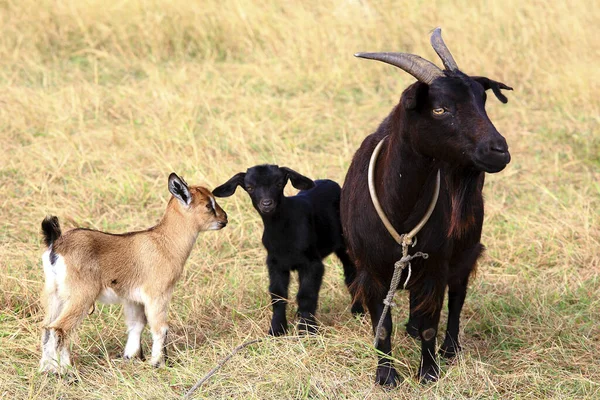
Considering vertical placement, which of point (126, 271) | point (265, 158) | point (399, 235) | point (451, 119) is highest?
point (451, 119)

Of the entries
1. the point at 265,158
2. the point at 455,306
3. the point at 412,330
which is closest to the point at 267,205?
the point at 412,330

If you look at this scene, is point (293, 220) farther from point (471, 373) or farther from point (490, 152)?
point (490, 152)

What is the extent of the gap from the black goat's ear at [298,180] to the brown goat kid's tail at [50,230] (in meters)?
1.45

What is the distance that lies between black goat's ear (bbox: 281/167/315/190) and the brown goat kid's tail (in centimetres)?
145

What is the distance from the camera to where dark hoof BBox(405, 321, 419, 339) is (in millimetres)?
5180

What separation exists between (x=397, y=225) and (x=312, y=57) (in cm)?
578

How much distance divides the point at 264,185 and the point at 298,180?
232 millimetres

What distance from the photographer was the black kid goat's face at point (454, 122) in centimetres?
370

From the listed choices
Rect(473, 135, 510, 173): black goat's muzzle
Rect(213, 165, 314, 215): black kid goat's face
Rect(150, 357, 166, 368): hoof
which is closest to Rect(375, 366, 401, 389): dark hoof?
Rect(150, 357, 166, 368): hoof

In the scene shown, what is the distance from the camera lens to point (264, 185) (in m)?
5.36

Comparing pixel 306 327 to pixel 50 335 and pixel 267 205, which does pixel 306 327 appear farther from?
pixel 50 335

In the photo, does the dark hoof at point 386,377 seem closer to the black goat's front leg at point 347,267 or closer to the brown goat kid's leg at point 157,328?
the black goat's front leg at point 347,267

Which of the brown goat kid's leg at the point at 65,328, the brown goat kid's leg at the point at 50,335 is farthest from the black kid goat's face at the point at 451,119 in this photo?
the brown goat kid's leg at the point at 50,335

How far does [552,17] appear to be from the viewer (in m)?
10.3
